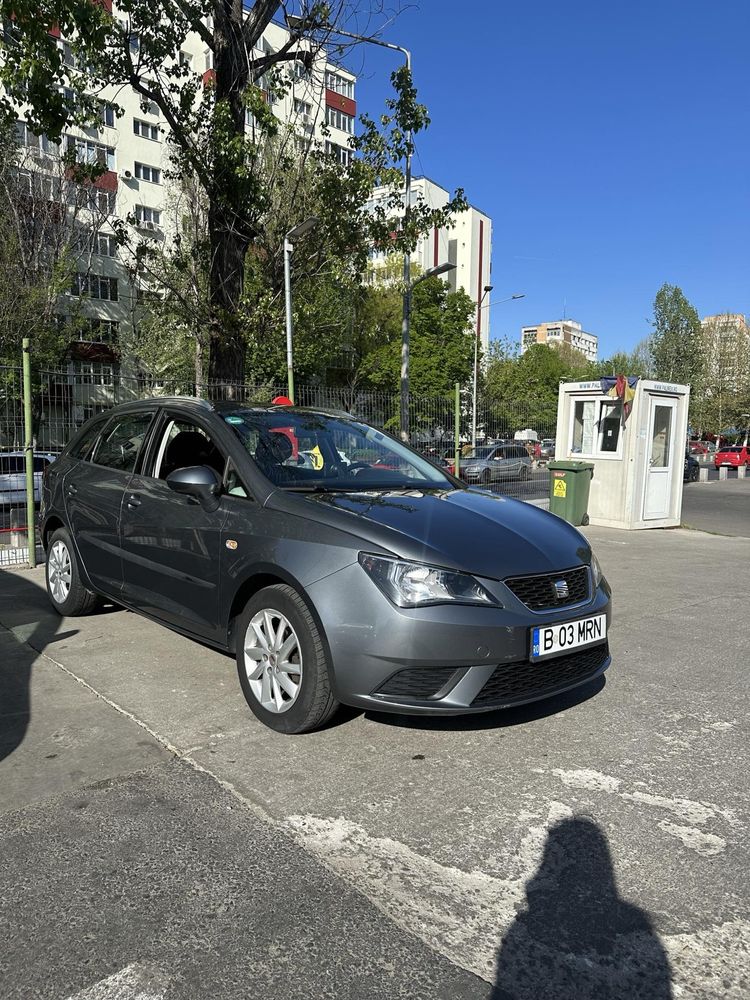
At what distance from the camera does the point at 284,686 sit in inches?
136

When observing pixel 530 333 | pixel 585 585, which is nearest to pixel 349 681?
pixel 585 585

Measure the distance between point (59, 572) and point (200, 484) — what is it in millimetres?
2422

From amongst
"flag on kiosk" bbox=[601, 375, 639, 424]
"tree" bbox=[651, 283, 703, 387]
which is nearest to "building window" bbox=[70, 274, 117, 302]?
"flag on kiosk" bbox=[601, 375, 639, 424]

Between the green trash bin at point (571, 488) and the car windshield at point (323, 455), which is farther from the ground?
the car windshield at point (323, 455)

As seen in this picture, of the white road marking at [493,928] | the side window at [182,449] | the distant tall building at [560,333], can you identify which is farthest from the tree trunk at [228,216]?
the distant tall building at [560,333]

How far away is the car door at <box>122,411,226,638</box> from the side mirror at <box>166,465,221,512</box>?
0.21ft

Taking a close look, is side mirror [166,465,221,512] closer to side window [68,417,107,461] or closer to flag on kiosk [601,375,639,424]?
side window [68,417,107,461]

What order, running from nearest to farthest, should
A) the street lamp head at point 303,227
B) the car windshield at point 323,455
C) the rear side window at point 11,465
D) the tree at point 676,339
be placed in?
the car windshield at point 323,455 < the rear side window at point 11,465 < the street lamp head at point 303,227 < the tree at point 676,339

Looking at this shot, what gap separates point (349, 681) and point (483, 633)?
0.60 m

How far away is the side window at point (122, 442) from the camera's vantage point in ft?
15.9

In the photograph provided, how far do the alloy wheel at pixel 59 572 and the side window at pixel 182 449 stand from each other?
1427mm

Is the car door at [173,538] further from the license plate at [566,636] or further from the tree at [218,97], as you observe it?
the tree at [218,97]

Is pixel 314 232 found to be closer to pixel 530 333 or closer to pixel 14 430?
pixel 14 430

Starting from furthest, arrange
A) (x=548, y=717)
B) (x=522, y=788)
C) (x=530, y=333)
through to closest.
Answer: (x=530, y=333) < (x=548, y=717) < (x=522, y=788)
